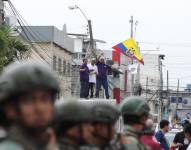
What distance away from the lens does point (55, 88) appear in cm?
363

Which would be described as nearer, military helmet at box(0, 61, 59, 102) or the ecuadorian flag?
military helmet at box(0, 61, 59, 102)

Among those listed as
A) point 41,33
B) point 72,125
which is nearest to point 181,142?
point 72,125

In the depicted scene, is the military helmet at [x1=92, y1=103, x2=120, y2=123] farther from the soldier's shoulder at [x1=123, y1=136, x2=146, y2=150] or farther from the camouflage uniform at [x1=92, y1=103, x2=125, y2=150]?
the soldier's shoulder at [x1=123, y1=136, x2=146, y2=150]

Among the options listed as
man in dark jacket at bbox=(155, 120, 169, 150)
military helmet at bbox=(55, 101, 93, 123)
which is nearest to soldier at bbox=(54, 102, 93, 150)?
military helmet at bbox=(55, 101, 93, 123)

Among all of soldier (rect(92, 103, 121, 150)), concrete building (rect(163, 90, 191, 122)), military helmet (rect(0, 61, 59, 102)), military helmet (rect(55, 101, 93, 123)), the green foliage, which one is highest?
the green foliage

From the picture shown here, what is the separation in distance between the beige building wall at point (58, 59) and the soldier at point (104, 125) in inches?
1318

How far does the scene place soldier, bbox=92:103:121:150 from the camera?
507 cm

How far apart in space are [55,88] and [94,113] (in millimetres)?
1462

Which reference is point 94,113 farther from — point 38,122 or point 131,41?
point 131,41

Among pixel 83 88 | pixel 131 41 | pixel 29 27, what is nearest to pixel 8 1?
pixel 83 88

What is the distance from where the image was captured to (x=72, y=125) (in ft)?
15.3

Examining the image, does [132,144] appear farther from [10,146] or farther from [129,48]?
[129,48]

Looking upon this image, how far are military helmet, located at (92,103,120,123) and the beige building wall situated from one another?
33456mm

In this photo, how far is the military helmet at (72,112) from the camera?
4.59 meters
